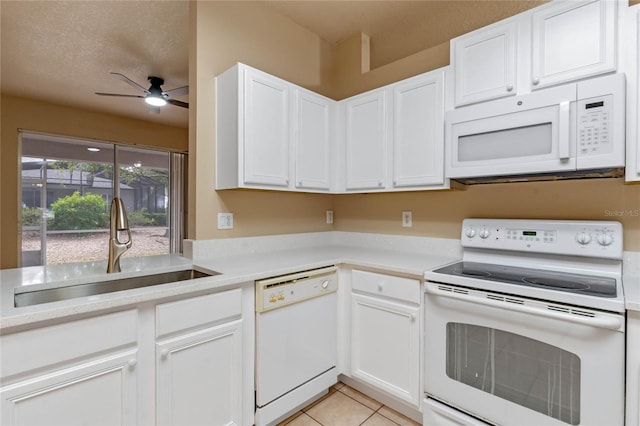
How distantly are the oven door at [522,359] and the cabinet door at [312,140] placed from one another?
1.15 metres

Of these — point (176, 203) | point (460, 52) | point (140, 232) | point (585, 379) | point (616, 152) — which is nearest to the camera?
point (585, 379)

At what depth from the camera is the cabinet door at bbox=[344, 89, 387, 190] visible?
2230 millimetres

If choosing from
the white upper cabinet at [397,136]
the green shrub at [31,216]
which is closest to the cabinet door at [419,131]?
the white upper cabinet at [397,136]

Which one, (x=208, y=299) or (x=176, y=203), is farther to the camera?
(x=176, y=203)

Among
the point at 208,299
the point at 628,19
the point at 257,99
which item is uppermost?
the point at 628,19

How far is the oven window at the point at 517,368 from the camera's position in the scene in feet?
4.12

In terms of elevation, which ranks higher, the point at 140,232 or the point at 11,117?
the point at 11,117

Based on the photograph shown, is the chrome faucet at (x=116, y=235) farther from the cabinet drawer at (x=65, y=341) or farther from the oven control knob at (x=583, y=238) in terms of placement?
the oven control knob at (x=583, y=238)

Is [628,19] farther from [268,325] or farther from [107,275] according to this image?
[107,275]

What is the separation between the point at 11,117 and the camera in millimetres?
4023

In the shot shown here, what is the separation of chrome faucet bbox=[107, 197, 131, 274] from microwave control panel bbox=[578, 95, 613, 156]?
2279 mm

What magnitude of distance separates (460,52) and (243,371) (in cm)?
218

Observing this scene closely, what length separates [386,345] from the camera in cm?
183

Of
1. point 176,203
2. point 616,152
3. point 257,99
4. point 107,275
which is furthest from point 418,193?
point 176,203
